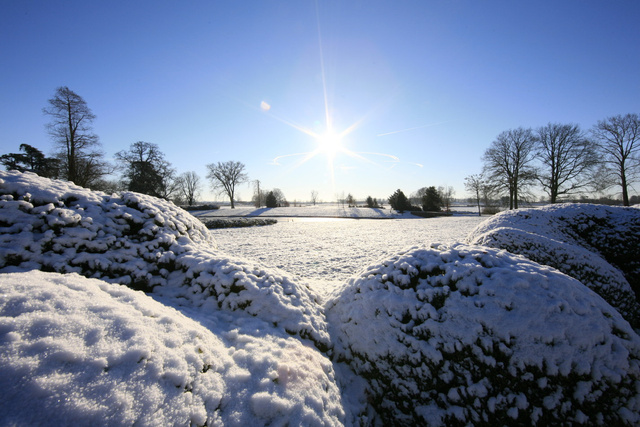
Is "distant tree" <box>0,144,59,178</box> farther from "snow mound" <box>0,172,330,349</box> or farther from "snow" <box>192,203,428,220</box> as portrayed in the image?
"snow mound" <box>0,172,330,349</box>

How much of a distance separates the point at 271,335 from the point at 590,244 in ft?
17.5

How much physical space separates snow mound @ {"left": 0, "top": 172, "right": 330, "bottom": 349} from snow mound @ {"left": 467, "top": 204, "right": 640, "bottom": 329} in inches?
134

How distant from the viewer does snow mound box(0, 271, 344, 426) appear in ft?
3.60

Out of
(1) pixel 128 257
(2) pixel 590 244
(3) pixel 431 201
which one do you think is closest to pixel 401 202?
(3) pixel 431 201

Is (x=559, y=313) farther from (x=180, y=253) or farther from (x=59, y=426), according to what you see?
(x=180, y=253)

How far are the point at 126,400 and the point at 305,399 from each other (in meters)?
Result: 1.09

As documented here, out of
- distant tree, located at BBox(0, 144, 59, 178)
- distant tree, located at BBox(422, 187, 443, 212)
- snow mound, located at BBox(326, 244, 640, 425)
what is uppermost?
distant tree, located at BBox(0, 144, 59, 178)

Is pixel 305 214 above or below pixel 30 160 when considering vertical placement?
below

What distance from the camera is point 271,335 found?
225cm

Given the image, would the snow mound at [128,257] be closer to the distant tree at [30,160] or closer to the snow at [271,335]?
the snow at [271,335]

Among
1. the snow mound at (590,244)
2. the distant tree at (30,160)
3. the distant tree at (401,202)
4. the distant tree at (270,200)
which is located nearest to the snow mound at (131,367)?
the snow mound at (590,244)

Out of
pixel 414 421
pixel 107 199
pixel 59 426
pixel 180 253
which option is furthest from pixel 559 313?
pixel 107 199

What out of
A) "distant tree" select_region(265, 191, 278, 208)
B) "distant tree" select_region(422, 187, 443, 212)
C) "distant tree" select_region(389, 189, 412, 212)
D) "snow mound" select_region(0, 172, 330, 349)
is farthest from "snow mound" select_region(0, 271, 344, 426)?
"distant tree" select_region(265, 191, 278, 208)

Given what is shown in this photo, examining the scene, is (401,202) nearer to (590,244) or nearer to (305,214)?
(305,214)
